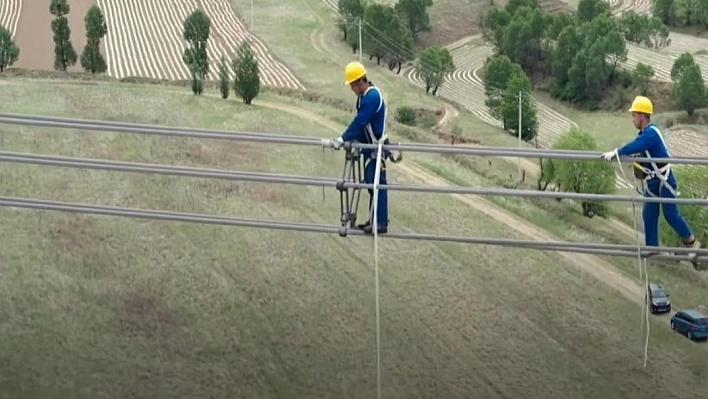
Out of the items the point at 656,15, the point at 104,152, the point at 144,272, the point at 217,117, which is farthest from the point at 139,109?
the point at 656,15

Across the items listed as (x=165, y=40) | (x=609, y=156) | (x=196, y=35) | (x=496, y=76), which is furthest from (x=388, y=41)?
(x=609, y=156)

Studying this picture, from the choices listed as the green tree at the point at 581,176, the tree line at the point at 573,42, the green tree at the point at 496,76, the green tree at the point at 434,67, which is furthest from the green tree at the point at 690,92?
the green tree at the point at 581,176

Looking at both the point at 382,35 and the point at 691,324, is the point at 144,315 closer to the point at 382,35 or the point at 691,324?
the point at 691,324

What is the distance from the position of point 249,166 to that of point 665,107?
26523 millimetres

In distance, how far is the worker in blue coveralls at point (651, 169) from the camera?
7.34m

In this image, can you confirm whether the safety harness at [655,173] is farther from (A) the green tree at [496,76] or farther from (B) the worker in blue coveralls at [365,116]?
(A) the green tree at [496,76]

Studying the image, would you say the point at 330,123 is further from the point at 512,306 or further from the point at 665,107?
the point at 665,107

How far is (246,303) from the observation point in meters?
11.8

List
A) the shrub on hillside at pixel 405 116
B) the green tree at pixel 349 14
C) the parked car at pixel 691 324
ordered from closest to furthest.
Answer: the parked car at pixel 691 324, the shrub on hillside at pixel 405 116, the green tree at pixel 349 14

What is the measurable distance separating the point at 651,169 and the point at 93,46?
90.4ft

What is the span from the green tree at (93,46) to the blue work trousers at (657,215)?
26.5m

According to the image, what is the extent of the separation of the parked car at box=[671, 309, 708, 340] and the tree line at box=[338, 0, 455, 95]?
2687 centimetres

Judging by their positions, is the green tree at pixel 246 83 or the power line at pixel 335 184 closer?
the power line at pixel 335 184

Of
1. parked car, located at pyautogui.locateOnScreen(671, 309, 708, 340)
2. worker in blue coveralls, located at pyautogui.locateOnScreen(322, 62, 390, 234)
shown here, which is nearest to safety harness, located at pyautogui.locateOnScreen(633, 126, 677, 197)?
worker in blue coveralls, located at pyautogui.locateOnScreen(322, 62, 390, 234)
